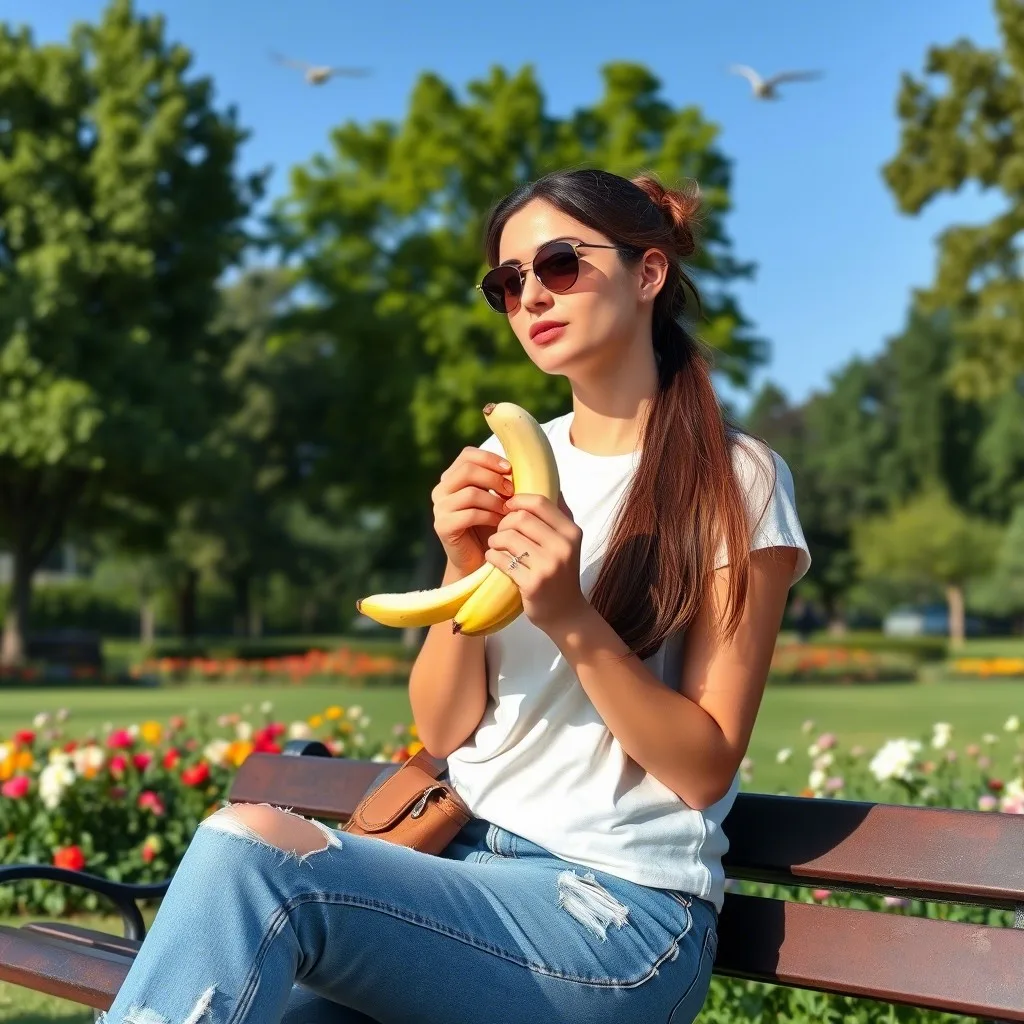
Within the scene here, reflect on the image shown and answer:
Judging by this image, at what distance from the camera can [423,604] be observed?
7.80 feet

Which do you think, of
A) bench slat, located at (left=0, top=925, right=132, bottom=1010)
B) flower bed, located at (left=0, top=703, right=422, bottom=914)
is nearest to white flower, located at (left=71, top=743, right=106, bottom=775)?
flower bed, located at (left=0, top=703, right=422, bottom=914)

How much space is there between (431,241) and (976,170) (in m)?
11.8

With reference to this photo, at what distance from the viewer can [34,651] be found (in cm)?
2847

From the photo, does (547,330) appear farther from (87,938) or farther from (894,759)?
(894,759)

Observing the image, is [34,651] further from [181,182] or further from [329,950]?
[329,950]

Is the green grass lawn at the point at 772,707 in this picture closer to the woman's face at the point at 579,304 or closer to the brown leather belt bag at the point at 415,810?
the brown leather belt bag at the point at 415,810

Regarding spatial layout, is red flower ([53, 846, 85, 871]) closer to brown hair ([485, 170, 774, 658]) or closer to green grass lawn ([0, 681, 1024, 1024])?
brown hair ([485, 170, 774, 658])

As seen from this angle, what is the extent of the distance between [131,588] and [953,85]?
33.4 m

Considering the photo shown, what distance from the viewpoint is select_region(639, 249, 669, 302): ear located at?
2.72 meters

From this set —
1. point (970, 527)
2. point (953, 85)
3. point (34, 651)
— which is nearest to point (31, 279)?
point (34, 651)

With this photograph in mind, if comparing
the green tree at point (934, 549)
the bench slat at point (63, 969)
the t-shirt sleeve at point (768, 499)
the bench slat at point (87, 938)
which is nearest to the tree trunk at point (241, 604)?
the green tree at point (934, 549)

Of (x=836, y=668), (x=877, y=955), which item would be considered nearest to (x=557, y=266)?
(x=877, y=955)

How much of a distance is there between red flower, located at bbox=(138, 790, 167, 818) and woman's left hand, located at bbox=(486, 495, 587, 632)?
166 inches

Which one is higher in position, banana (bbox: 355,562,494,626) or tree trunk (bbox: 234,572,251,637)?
banana (bbox: 355,562,494,626)
